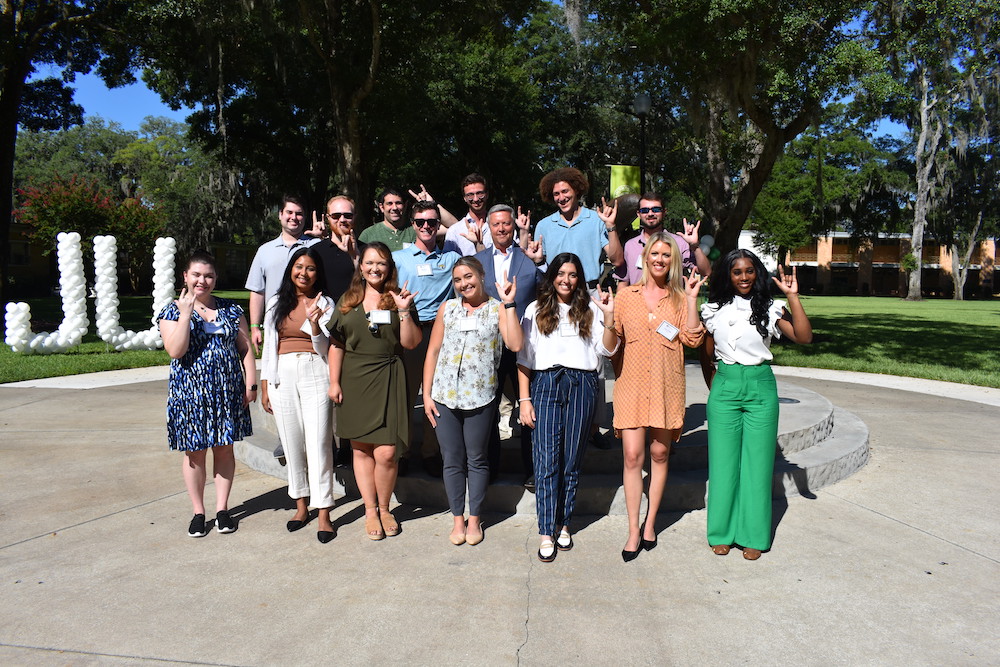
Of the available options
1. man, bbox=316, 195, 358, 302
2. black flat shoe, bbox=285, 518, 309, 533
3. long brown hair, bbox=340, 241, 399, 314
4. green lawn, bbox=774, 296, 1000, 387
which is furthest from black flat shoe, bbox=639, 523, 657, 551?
green lawn, bbox=774, 296, 1000, 387

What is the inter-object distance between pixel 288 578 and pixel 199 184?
46.5m

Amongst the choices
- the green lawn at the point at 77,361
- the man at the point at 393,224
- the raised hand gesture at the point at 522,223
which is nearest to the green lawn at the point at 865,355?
the green lawn at the point at 77,361

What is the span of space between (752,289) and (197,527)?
11.1 ft

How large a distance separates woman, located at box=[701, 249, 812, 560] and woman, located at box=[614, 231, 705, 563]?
0.63 feet

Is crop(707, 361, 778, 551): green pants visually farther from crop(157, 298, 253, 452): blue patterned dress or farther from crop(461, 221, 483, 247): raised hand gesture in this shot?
crop(157, 298, 253, 452): blue patterned dress

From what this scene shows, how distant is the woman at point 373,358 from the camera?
394 centimetres

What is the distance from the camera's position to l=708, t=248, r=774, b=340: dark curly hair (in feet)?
12.2

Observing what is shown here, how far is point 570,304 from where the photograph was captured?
3803 millimetres

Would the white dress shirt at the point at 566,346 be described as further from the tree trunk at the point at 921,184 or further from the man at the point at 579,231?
the tree trunk at the point at 921,184

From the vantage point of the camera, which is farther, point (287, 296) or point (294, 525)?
point (294, 525)

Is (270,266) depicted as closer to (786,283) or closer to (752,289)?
(752,289)

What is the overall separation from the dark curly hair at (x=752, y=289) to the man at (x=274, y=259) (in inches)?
101

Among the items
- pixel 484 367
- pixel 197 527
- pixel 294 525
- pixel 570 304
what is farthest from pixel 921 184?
pixel 197 527

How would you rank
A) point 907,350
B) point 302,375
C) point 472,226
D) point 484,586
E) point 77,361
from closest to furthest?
1. point 484,586
2. point 302,375
3. point 472,226
4. point 77,361
5. point 907,350
